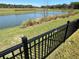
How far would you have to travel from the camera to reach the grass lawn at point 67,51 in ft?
14.4

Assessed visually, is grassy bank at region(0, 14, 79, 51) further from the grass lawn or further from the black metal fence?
the grass lawn

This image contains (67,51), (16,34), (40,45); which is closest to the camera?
(40,45)

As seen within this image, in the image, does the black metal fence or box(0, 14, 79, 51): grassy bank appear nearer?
the black metal fence

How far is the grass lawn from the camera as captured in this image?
440 cm

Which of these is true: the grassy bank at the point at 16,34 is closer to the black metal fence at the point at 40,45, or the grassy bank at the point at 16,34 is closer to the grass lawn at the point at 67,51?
the black metal fence at the point at 40,45

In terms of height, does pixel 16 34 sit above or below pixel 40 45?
below

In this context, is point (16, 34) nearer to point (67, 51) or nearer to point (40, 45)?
point (67, 51)

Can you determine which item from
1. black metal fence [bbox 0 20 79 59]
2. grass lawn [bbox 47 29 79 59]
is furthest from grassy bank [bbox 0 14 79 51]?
grass lawn [bbox 47 29 79 59]

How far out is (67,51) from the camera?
189 inches

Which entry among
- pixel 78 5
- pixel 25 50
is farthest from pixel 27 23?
pixel 78 5

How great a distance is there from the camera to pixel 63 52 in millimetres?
4715

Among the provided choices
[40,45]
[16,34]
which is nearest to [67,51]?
[40,45]

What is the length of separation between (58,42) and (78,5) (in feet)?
185

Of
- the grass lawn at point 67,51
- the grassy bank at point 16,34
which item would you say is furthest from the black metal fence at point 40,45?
the grassy bank at point 16,34
